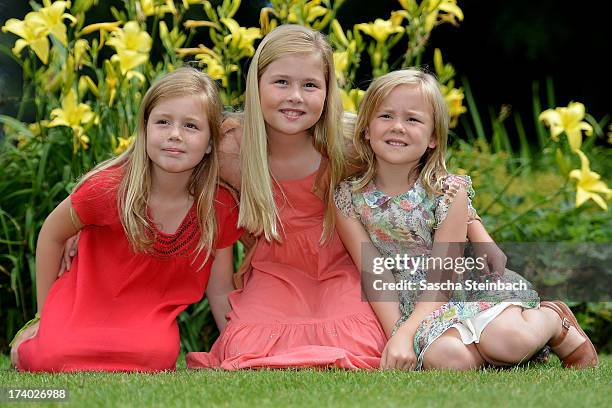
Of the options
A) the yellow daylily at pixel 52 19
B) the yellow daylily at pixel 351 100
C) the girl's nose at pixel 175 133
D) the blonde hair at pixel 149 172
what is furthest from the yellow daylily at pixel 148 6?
the girl's nose at pixel 175 133

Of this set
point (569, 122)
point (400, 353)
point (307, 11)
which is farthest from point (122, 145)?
point (569, 122)

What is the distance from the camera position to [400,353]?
9.63ft

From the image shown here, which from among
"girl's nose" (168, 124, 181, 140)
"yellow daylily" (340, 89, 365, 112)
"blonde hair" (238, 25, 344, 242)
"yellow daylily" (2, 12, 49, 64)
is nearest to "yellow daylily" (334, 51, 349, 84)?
"yellow daylily" (340, 89, 365, 112)

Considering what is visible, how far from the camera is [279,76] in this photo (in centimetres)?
324

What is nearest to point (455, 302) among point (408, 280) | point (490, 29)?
point (408, 280)

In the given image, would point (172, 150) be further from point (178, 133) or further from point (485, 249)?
point (485, 249)

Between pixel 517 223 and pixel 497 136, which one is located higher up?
pixel 497 136

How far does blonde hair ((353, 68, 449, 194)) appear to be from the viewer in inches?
126

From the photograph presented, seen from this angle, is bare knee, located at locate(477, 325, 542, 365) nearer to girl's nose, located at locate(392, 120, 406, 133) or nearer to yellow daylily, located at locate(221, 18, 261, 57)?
girl's nose, located at locate(392, 120, 406, 133)

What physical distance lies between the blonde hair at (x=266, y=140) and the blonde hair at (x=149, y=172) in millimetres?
110

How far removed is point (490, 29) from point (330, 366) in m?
6.15

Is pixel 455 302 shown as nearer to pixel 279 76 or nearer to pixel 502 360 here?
pixel 502 360

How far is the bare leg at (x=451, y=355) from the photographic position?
288 centimetres

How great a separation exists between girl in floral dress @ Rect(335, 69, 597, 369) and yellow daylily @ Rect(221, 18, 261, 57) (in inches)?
30.2
